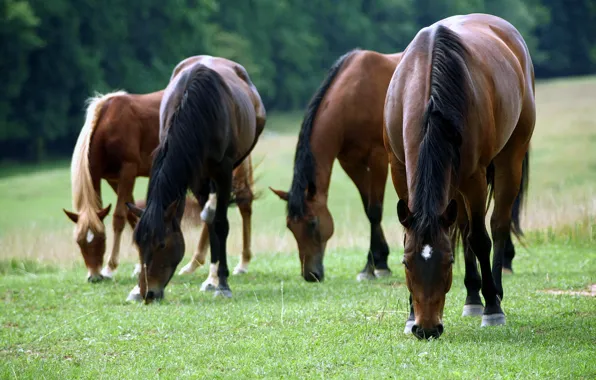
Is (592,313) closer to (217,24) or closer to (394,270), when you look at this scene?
(394,270)

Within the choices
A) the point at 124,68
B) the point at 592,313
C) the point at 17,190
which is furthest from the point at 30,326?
the point at 124,68

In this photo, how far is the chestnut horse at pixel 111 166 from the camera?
10.5 m

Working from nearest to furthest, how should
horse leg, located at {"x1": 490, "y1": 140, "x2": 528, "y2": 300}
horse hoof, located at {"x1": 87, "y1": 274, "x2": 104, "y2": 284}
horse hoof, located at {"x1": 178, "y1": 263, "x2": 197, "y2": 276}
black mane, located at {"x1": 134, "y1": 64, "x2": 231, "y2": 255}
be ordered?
horse leg, located at {"x1": 490, "y1": 140, "x2": 528, "y2": 300} → black mane, located at {"x1": 134, "y1": 64, "x2": 231, "y2": 255} → horse hoof, located at {"x1": 87, "y1": 274, "x2": 104, "y2": 284} → horse hoof, located at {"x1": 178, "y1": 263, "x2": 197, "y2": 276}

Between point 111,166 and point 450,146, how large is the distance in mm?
6498

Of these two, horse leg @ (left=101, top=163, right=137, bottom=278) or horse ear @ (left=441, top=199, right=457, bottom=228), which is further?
horse leg @ (left=101, top=163, right=137, bottom=278)

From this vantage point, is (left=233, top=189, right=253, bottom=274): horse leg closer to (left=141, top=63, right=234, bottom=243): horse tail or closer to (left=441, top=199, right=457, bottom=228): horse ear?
(left=141, top=63, right=234, bottom=243): horse tail

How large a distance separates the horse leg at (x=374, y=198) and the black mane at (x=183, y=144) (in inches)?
74.2

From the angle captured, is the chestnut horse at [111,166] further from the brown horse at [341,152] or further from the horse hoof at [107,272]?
the brown horse at [341,152]

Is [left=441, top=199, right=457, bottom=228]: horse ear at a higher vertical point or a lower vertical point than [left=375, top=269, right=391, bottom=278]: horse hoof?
higher

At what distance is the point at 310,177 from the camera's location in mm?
9742

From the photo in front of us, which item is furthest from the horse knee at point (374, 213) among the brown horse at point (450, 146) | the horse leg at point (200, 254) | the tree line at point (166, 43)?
the tree line at point (166, 43)

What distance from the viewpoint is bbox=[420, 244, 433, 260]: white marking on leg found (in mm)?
5719

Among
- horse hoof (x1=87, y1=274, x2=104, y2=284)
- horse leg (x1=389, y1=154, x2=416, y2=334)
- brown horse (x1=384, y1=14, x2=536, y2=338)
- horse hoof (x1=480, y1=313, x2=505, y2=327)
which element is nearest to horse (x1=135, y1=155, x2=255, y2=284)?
horse hoof (x1=87, y1=274, x2=104, y2=284)

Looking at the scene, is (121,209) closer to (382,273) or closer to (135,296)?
(135,296)
